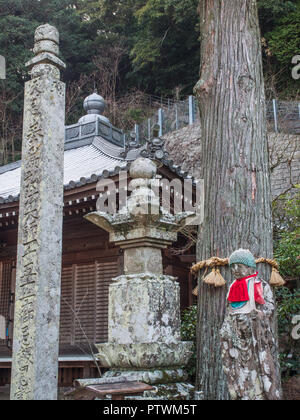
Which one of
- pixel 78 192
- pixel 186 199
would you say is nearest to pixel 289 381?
pixel 186 199

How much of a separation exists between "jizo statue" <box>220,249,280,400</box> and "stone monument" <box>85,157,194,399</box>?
2.09ft

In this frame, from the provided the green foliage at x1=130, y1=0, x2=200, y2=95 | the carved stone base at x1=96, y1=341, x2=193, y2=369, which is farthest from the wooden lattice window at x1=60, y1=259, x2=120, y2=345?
the green foliage at x1=130, y1=0, x2=200, y2=95

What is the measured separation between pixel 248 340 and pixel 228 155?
96.1 inches

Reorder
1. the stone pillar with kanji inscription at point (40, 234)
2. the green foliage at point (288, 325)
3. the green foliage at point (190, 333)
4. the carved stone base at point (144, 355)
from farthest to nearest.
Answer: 1. the green foliage at point (288, 325)
2. the green foliage at point (190, 333)
3. the carved stone base at point (144, 355)
4. the stone pillar with kanji inscription at point (40, 234)

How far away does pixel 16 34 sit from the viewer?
2112 cm

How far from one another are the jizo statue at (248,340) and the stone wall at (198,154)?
1101cm

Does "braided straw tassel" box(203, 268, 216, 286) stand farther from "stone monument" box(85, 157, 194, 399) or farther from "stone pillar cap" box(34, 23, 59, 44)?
"stone pillar cap" box(34, 23, 59, 44)

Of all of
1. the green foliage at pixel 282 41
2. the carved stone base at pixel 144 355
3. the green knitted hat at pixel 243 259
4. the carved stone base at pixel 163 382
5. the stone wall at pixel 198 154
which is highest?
the green foliage at pixel 282 41

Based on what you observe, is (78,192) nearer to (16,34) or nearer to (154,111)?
(154,111)

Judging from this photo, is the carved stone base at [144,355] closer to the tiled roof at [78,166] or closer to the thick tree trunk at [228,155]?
the thick tree trunk at [228,155]

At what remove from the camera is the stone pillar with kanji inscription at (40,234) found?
3.63m

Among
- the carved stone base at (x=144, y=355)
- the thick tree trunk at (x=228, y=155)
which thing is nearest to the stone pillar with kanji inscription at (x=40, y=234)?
the carved stone base at (x=144, y=355)

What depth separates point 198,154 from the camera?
16.6 metres

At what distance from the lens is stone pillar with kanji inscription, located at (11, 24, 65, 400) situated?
363 centimetres
